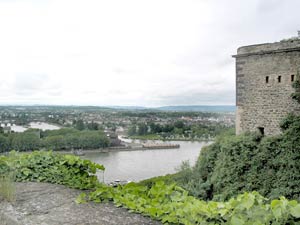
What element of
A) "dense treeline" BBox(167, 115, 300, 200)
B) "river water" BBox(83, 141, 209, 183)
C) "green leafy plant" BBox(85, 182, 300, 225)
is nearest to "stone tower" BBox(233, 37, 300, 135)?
"dense treeline" BBox(167, 115, 300, 200)

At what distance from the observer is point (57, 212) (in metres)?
2.62

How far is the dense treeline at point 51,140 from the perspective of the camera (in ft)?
81.5

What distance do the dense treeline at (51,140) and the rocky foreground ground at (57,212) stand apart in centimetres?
1735

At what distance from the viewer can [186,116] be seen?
77375 millimetres

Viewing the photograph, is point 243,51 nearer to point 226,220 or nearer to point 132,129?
point 226,220

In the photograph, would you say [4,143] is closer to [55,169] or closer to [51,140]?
[51,140]

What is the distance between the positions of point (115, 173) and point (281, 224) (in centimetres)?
2664

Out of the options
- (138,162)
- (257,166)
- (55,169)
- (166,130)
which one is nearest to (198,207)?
(55,169)

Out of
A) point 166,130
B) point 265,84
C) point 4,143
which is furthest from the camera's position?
point 166,130

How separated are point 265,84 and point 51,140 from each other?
2569 cm

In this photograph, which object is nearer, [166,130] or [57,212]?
[57,212]

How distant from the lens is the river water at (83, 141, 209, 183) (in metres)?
27.6

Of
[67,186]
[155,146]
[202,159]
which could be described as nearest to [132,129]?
[155,146]

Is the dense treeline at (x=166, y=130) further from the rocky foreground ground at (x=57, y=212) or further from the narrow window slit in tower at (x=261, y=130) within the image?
the rocky foreground ground at (x=57, y=212)
